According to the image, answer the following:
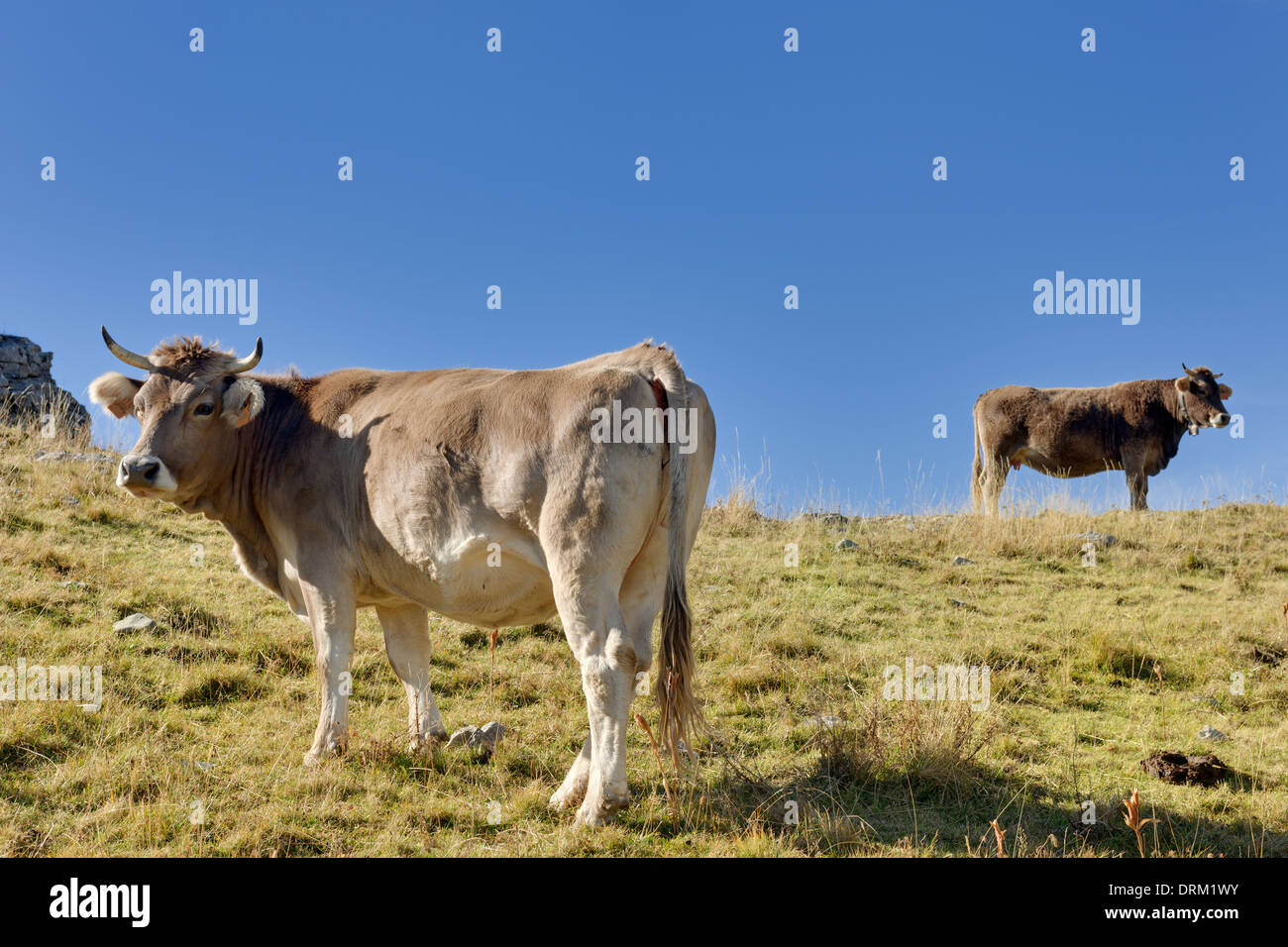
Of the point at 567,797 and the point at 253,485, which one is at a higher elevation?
the point at 253,485

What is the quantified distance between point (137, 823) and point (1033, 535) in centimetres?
1193

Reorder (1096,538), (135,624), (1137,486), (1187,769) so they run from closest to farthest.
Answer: (1187,769), (135,624), (1096,538), (1137,486)

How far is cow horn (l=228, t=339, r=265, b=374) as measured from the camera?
7809mm

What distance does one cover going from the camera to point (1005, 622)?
10.8 metres

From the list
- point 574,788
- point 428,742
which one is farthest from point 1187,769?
point 428,742

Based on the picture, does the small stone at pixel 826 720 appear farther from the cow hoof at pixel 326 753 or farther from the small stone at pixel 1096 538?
the small stone at pixel 1096 538

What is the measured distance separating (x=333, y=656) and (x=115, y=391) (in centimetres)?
305

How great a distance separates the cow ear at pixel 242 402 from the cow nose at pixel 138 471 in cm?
71

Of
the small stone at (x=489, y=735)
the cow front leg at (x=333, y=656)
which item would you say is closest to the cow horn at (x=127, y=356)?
the cow front leg at (x=333, y=656)

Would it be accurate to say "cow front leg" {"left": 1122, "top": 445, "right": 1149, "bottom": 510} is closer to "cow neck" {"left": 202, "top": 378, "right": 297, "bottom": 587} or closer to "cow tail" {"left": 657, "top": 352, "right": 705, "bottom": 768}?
"cow tail" {"left": 657, "top": 352, "right": 705, "bottom": 768}

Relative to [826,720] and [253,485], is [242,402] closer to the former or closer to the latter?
[253,485]

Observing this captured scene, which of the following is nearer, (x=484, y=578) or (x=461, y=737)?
(x=484, y=578)

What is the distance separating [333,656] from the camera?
283 inches

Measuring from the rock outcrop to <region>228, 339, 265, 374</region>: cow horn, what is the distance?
564 inches
